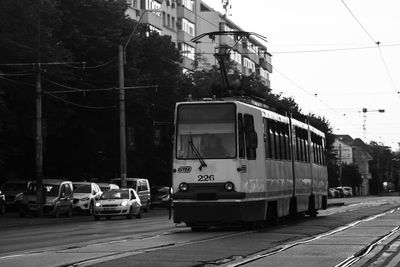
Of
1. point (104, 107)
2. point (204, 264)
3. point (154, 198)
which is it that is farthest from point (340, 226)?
point (154, 198)

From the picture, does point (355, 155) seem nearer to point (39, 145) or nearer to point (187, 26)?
point (187, 26)

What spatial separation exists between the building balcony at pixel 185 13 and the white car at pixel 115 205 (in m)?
53.4

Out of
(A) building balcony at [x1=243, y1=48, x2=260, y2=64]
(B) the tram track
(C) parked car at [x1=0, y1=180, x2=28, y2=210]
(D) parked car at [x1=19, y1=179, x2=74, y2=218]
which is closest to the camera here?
(B) the tram track

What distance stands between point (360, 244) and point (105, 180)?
4243cm

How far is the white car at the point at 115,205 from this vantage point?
36000 millimetres

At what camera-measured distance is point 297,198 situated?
26.2 m

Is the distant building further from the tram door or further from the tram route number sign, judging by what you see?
the tram route number sign

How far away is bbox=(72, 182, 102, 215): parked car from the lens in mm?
42281

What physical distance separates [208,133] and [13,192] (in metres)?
25.5

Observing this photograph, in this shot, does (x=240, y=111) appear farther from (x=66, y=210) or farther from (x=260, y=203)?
(x=66, y=210)

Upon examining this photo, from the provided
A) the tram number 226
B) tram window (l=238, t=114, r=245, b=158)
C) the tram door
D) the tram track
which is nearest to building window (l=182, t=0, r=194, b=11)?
the tram door

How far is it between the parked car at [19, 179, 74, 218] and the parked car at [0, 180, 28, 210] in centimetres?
302

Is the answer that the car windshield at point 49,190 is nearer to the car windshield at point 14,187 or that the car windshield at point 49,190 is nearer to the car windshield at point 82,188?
the car windshield at point 82,188

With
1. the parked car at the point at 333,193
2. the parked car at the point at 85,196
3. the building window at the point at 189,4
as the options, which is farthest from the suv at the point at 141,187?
the parked car at the point at 333,193
